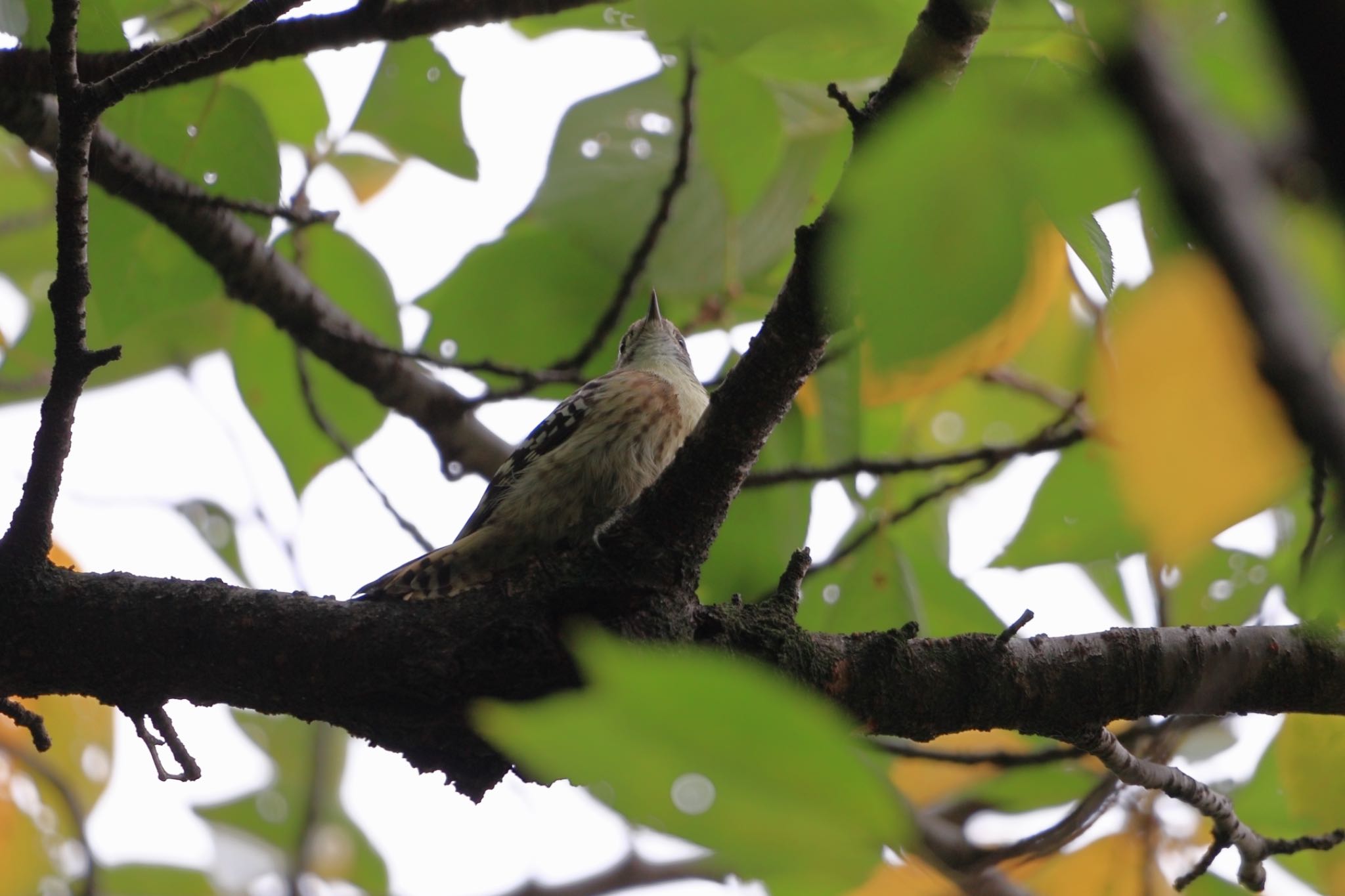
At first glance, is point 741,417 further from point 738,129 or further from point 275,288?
point 275,288

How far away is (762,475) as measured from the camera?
10.5ft

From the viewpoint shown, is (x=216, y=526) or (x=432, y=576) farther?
(x=216, y=526)

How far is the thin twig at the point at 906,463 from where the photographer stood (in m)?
3.15

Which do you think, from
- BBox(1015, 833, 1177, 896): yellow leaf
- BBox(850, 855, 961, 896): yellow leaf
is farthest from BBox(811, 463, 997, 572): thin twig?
BBox(850, 855, 961, 896): yellow leaf

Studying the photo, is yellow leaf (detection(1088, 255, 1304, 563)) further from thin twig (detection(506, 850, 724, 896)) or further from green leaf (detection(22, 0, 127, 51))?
thin twig (detection(506, 850, 724, 896))

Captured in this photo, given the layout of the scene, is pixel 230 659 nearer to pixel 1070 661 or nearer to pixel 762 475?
pixel 762 475

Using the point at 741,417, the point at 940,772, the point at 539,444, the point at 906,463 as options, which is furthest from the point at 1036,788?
the point at 539,444

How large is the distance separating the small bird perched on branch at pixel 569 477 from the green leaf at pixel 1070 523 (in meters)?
1.37

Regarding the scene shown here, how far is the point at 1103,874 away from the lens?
2.26 meters

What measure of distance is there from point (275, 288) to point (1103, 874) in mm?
2898

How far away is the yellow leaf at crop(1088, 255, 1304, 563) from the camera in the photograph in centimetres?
60

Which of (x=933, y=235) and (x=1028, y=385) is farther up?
(x=933, y=235)

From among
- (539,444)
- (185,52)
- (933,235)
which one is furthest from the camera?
(539,444)

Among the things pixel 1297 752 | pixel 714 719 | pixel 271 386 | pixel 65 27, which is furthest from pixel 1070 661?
pixel 271 386
